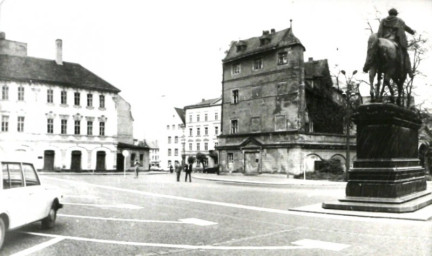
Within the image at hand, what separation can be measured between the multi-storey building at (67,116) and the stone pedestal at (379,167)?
3941 centimetres

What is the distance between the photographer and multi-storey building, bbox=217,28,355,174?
45.3 m

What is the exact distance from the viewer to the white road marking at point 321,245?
Answer: 807 centimetres

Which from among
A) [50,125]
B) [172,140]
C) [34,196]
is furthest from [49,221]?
[172,140]

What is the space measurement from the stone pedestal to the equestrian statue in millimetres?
1115

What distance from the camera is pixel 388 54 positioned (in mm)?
14289

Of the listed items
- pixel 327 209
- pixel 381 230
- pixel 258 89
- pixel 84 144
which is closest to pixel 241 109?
pixel 258 89

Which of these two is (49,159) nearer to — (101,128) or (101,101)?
(101,128)

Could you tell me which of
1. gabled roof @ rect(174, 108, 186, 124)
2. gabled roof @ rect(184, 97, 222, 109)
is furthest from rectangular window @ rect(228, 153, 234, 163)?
gabled roof @ rect(174, 108, 186, 124)

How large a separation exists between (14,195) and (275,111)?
1610 inches

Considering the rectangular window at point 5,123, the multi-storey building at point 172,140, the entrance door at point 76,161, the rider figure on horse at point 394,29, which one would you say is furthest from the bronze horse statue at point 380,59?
the multi-storey building at point 172,140

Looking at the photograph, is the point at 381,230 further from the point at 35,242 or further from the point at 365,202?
the point at 35,242

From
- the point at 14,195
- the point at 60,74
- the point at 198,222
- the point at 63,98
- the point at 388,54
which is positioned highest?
the point at 60,74

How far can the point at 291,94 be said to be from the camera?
45.9 meters

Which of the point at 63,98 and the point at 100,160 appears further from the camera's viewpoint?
the point at 100,160
